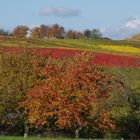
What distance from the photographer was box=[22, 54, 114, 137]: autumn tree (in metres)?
45.8

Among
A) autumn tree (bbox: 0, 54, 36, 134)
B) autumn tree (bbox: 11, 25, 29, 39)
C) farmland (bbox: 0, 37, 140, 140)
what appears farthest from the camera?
autumn tree (bbox: 11, 25, 29, 39)

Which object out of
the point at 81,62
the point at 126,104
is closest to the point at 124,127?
the point at 126,104

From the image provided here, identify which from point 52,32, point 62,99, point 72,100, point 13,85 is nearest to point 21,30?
point 52,32

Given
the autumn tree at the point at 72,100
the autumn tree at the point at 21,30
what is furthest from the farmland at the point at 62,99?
the autumn tree at the point at 21,30

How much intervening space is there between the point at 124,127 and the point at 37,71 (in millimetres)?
8782

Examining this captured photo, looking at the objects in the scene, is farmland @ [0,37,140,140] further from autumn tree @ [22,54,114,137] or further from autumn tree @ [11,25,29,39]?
autumn tree @ [11,25,29,39]

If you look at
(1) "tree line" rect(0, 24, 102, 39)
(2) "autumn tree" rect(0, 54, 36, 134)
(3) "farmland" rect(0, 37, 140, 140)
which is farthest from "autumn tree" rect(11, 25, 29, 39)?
(2) "autumn tree" rect(0, 54, 36, 134)

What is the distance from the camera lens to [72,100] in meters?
46.2

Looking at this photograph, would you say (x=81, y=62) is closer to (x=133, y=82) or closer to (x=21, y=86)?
(x=21, y=86)

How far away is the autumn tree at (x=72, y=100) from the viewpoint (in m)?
45.8

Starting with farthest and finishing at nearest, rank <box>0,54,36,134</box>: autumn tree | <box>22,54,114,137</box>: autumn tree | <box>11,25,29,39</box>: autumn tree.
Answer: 1. <box>11,25,29,39</box>: autumn tree
2. <box>0,54,36,134</box>: autumn tree
3. <box>22,54,114,137</box>: autumn tree

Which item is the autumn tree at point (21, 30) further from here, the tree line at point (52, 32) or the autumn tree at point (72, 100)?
the autumn tree at point (72, 100)

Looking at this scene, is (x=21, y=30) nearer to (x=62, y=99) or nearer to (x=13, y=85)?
(x=13, y=85)

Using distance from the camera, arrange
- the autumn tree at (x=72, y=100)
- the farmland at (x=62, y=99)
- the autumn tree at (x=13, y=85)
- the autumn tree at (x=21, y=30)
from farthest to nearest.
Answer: the autumn tree at (x=21, y=30) → the autumn tree at (x=13, y=85) → the farmland at (x=62, y=99) → the autumn tree at (x=72, y=100)
